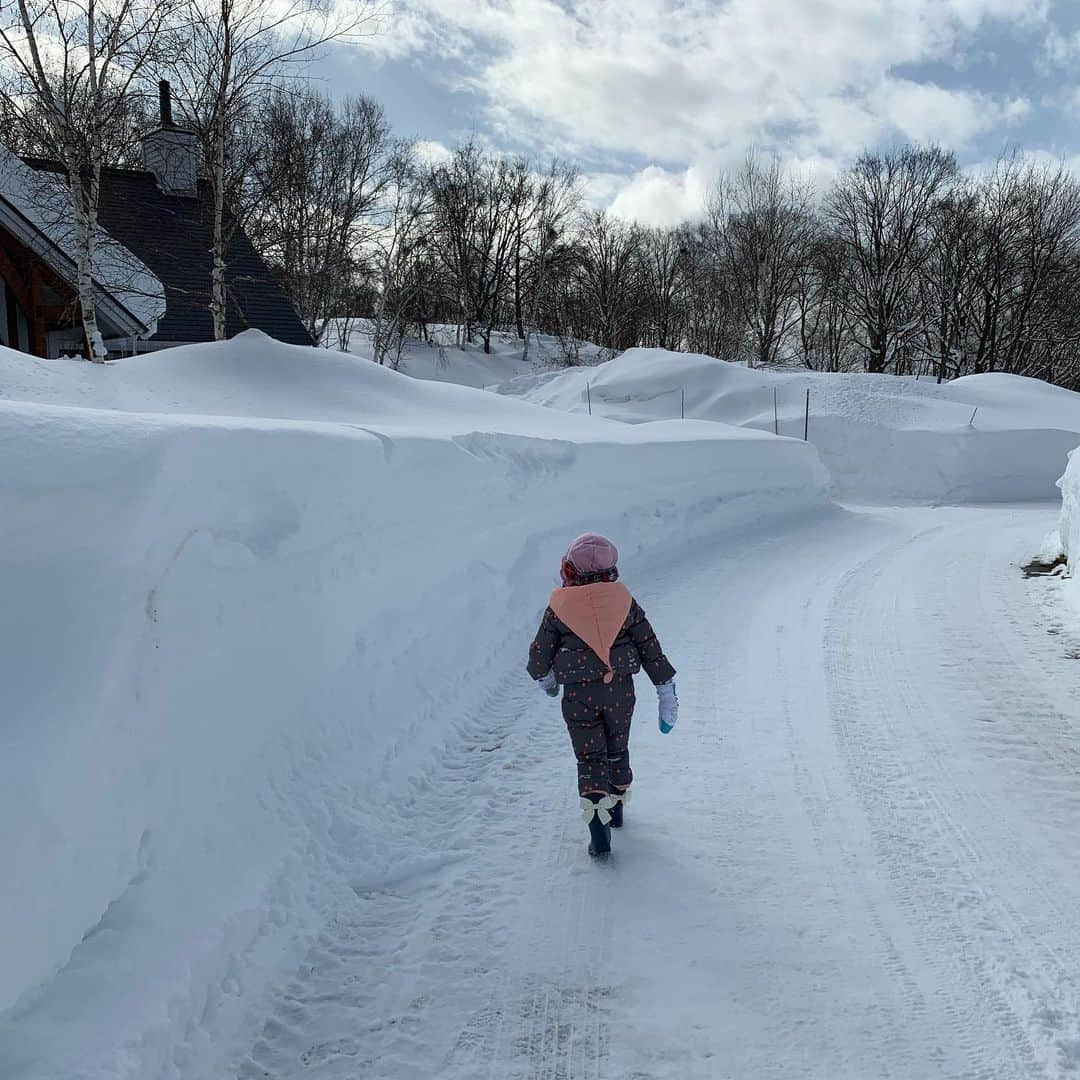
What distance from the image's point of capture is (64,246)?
13.5 metres

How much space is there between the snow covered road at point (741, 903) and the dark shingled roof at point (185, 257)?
1522 centimetres

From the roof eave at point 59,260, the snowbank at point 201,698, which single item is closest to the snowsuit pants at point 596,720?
the snowbank at point 201,698

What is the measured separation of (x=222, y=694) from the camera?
3.26 metres

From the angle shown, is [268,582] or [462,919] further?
[268,582]

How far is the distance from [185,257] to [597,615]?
17.9 m

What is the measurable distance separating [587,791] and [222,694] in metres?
1.57

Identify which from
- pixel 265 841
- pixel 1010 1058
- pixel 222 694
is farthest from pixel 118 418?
pixel 1010 1058

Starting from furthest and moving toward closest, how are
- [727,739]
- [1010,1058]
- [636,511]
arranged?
[636,511] → [727,739] → [1010,1058]

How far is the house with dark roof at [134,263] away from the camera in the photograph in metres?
12.6

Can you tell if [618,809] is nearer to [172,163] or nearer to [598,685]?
[598,685]

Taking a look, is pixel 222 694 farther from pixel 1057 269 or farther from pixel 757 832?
pixel 1057 269

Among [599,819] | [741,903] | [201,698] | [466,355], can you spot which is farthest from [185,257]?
[466,355]

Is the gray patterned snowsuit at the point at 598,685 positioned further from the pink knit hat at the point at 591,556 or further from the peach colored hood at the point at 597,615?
the pink knit hat at the point at 591,556

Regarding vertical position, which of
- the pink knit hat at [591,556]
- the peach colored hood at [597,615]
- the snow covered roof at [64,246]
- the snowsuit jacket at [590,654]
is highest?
the snow covered roof at [64,246]
